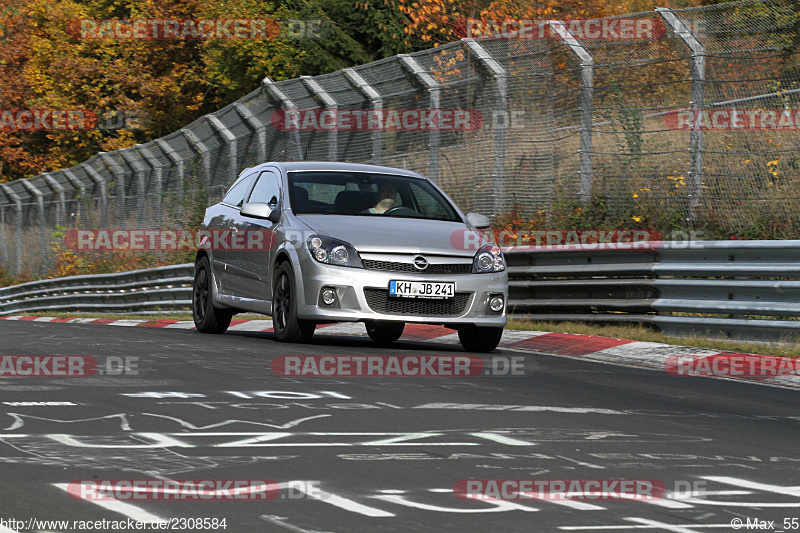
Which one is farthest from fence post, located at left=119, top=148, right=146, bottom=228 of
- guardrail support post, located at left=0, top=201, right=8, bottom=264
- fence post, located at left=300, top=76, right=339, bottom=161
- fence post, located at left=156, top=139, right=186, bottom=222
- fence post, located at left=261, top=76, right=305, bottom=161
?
guardrail support post, located at left=0, top=201, right=8, bottom=264

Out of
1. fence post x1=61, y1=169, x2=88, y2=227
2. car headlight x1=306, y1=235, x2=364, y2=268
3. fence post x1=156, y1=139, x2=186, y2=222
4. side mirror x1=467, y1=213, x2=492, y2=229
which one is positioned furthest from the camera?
fence post x1=61, y1=169, x2=88, y2=227

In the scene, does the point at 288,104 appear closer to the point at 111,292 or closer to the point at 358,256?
the point at 111,292

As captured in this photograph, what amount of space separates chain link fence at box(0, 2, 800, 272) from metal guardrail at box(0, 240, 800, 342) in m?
2.03

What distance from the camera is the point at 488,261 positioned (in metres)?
11.6

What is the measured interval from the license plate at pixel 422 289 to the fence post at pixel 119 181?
2008 cm

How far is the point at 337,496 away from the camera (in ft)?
16.6

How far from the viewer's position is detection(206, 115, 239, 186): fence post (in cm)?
2289

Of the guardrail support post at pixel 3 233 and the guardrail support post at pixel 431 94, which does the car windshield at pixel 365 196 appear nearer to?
the guardrail support post at pixel 431 94

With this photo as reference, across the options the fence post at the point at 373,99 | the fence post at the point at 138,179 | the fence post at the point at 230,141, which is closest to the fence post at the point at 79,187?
the fence post at the point at 138,179

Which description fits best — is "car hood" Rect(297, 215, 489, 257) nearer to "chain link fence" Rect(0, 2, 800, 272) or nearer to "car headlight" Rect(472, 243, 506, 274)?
"car headlight" Rect(472, 243, 506, 274)

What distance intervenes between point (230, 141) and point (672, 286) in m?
11.9

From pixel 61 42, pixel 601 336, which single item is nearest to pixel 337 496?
pixel 601 336

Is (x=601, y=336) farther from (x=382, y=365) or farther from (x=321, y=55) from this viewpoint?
(x=321, y=55)

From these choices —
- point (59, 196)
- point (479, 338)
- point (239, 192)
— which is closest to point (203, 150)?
point (239, 192)
